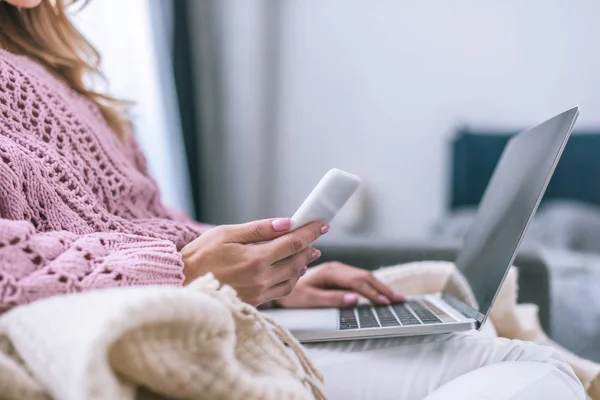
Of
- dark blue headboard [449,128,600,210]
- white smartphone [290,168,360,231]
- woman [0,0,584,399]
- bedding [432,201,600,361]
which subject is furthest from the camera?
dark blue headboard [449,128,600,210]

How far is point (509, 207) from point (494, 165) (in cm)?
170

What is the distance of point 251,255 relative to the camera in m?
0.51

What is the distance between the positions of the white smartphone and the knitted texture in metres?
0.17

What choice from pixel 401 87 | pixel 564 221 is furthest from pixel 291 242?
pixel 401 87

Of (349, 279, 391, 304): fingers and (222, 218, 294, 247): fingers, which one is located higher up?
(222, 218, 294, 247): fingers

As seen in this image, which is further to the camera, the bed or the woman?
the bed

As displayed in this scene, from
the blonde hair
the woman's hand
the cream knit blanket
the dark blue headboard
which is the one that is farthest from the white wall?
the cream knit blanket

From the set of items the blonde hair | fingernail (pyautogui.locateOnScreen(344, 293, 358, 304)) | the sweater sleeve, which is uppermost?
the blonde hair

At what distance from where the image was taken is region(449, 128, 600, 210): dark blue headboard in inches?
81.9

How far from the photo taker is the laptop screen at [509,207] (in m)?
0.53

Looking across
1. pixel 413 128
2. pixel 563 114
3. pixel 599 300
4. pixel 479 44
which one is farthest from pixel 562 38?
pixel 563 114

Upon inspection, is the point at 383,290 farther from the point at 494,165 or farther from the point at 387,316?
the point at 494,165

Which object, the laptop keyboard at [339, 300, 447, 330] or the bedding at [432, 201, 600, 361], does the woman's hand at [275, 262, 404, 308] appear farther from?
the bedding at [432, 201, 600, 361]

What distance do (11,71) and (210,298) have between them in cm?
42
